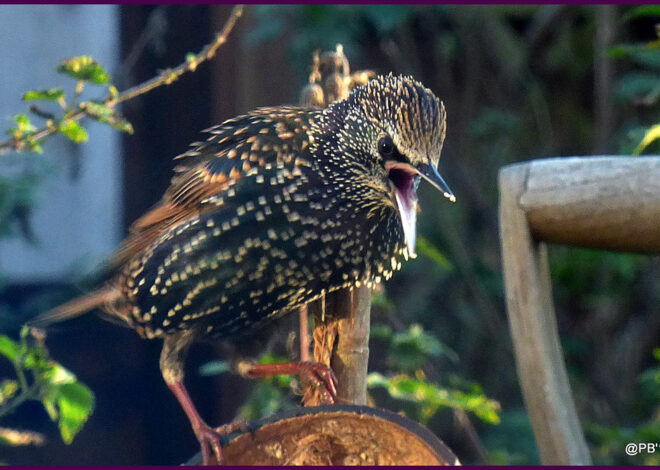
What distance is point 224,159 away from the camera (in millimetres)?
1735

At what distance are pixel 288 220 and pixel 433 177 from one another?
283 millimetres

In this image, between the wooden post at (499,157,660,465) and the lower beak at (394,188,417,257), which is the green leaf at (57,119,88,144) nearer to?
the lower beak at (394,188,417,257)

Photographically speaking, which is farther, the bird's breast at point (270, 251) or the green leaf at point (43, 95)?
the green leaf at point (43, 95)

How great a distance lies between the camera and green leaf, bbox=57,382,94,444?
1636mm

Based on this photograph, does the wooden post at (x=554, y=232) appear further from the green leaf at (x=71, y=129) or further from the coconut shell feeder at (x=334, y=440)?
the green leaf at (x=71, y=129)

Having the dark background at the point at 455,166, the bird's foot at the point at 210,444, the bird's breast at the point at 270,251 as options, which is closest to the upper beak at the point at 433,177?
the bird's breast at the point at 270,251

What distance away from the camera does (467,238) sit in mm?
3793

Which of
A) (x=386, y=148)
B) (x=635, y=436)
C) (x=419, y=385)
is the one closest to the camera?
(x=386, y=148)

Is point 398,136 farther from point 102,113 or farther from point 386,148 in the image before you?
point 102,113

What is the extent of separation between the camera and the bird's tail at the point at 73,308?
1865mm

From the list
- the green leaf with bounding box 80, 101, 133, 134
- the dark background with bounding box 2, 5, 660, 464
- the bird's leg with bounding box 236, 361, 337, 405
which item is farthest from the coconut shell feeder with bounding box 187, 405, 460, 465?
the dark background with bounding box 2, 5, 660, 464

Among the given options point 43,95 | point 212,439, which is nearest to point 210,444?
point 212,439

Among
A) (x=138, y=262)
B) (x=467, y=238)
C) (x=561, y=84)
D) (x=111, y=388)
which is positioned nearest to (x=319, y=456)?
(x=138, y=262)

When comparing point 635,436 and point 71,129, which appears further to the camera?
point 635,436
